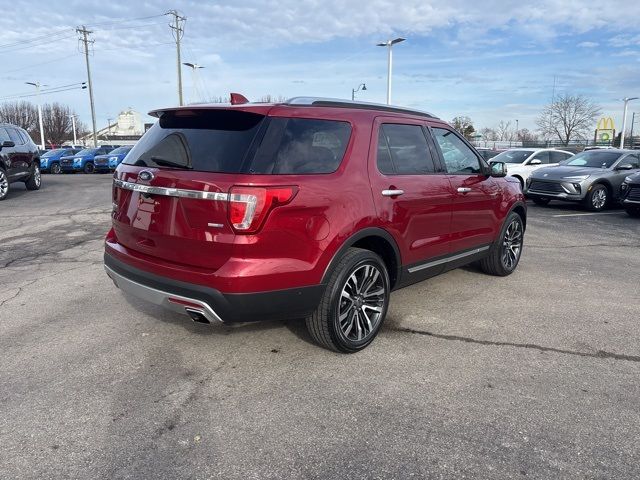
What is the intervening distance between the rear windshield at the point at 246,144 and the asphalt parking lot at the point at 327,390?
1.46 m

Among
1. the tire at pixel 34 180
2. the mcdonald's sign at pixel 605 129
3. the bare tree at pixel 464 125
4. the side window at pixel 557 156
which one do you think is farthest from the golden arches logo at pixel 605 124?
the tire at pixel 34 180

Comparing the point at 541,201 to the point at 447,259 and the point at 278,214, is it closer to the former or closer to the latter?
the point at 447,259

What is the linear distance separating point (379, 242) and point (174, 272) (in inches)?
63.7

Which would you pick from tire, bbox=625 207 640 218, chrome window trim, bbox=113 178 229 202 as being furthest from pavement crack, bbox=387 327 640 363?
tire, bbox=625 207 640 218

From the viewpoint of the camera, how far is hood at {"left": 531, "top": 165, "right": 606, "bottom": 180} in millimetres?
13086

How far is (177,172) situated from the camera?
3.39 meters

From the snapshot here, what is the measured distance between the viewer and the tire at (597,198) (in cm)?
1290

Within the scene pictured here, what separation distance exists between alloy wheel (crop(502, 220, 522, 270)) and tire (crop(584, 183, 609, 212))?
7861mm

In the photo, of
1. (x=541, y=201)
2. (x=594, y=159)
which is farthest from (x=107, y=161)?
(x=594, y=159)

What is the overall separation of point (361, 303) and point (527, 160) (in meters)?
13.8

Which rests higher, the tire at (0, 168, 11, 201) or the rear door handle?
the rear door handle

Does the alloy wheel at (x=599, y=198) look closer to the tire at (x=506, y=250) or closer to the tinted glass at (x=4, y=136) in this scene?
the tire at (x=506, y=250)

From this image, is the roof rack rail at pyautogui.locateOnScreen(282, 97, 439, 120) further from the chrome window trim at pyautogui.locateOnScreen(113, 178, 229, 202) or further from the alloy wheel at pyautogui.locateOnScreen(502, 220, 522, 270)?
the alloy wheel at pyautogui.locateOnScreen(502, 220, 522, 270)

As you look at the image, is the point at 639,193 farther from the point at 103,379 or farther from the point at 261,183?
the point at 103,379
